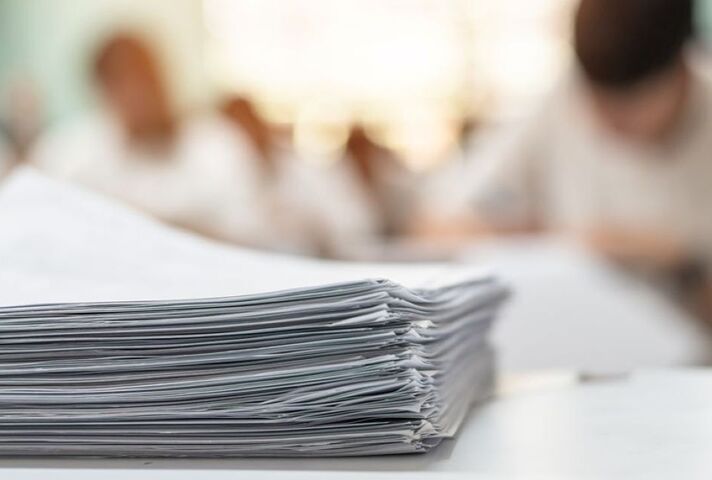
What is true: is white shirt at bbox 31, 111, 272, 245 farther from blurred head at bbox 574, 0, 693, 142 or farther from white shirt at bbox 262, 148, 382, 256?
blurred head at bbox 574, 0, 693, 142

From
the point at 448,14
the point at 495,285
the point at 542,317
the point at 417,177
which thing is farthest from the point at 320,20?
the point at 495,285

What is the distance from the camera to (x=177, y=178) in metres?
2.76

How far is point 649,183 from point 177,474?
161 centimetres

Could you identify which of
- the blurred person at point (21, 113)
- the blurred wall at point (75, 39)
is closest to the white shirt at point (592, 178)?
the blurred person at point (21, 113)

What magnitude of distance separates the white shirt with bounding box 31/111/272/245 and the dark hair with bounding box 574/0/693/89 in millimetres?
992

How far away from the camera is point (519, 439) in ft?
1.62

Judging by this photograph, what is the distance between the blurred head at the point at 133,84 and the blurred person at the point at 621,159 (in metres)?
1.05

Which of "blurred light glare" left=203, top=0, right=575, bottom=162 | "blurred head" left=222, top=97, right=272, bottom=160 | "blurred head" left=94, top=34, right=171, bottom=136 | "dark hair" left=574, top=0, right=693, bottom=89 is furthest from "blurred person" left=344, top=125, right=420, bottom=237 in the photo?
"blurred light glare" left=203, top=0, right=575, bottom=162

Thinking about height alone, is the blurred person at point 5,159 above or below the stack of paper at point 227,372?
above

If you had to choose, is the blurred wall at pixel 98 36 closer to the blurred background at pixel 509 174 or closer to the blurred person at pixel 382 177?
the blurred background at pixel 509 174

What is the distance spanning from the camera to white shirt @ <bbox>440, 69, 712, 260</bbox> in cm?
186

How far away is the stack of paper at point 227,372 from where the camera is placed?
1.43 ft

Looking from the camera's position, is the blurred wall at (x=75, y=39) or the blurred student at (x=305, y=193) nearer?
the blurred student at (x=305, y=193)

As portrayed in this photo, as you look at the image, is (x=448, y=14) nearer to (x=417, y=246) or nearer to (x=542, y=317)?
(x=417, y=246)
